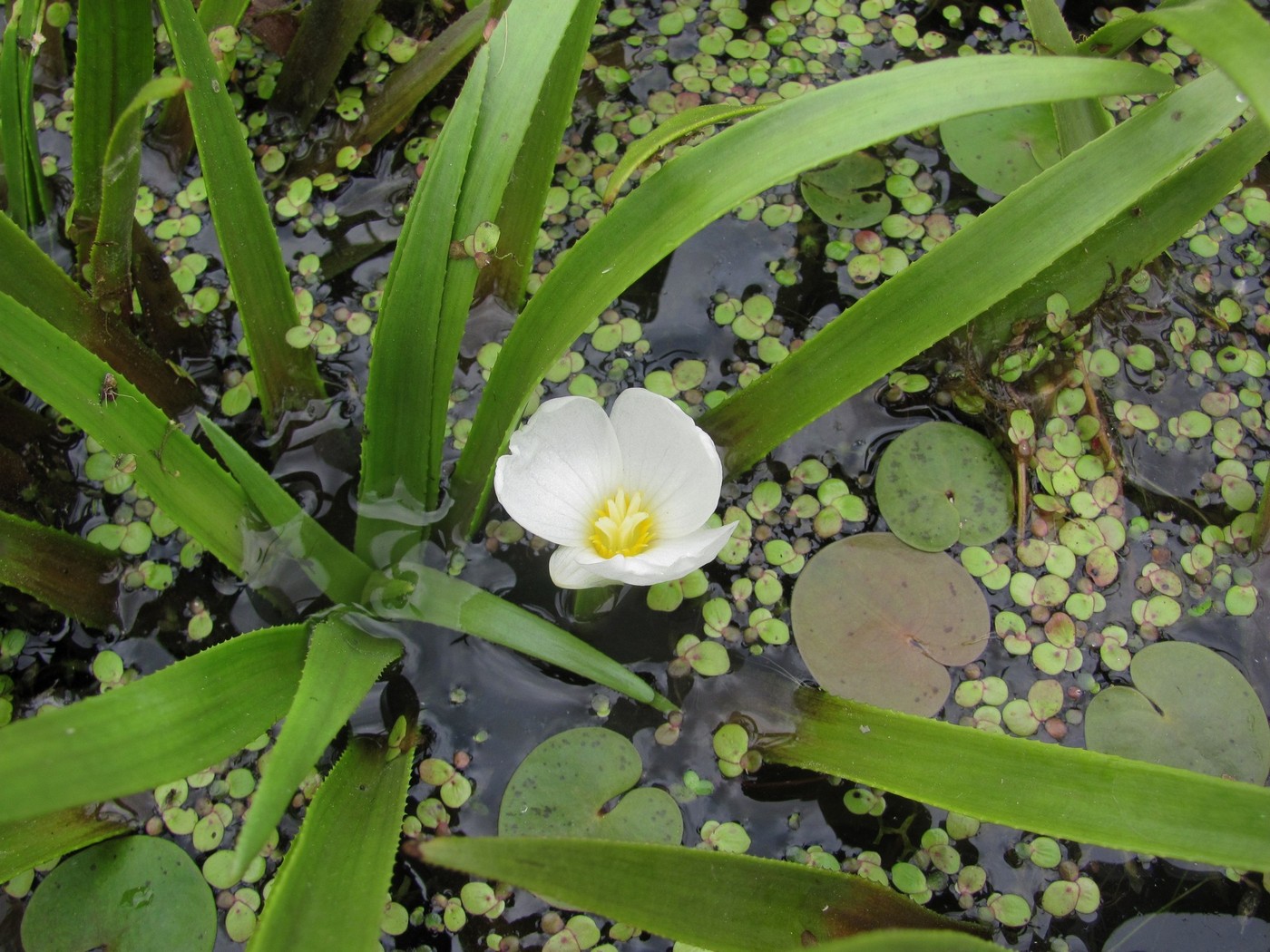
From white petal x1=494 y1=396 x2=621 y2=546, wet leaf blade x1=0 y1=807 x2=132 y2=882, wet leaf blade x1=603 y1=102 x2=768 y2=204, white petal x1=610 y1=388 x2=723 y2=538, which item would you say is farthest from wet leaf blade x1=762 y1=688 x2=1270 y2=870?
wet leaf blade x1=0 y1=807 x2=132 y2=882

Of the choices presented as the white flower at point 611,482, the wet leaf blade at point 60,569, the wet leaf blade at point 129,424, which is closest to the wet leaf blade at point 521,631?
the white flower at point 611,482

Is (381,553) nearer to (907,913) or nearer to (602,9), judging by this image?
(907,913)

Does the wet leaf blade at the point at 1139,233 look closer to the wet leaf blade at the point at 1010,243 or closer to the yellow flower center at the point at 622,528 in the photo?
the wet leaf blade at the point at 1010,243

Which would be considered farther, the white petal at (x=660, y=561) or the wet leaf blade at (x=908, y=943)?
the white petal at (x=660, y=561)

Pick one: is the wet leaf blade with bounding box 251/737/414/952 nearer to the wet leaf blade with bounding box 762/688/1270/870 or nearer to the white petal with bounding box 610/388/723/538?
the white petal with bounding box 610/388/723/538

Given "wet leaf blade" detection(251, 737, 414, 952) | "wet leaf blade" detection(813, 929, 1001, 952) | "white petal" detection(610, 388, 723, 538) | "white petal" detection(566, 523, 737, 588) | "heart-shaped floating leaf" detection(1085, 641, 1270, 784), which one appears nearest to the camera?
"wet leaf blade" detection(813, 929, 1001, 952)

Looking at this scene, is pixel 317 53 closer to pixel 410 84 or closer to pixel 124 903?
pixel 410 84

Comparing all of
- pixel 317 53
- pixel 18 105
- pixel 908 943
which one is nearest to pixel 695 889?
pixel 908 943
